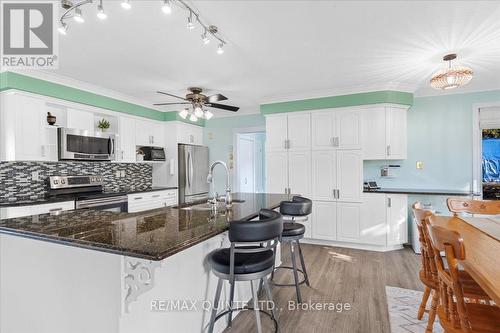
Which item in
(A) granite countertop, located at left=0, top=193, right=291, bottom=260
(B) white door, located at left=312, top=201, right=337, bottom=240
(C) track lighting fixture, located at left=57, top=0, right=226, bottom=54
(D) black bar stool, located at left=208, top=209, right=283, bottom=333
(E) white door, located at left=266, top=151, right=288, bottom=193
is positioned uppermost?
(C) track lighting fixture, located at left=57, top=0, right=226, bottom=54

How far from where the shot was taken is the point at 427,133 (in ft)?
13.9

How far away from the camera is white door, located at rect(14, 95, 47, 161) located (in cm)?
311

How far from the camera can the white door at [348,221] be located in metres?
4.10

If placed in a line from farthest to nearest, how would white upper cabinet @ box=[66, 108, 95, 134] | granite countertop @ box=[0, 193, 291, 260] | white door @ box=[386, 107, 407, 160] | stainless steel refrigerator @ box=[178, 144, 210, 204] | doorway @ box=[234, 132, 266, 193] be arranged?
doorway @ box=[234, 132, 266, 193]
stainless steel refrigerator @ box=[178, 144, 210, 204]
white door @ box=[386, 107, 407, 160]
white upper cabinet @ box=[66, 108, 95, 134]
granite countertop @ box=[0, 193, 291, 260]

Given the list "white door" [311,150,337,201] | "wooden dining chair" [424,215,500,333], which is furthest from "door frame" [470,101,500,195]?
"wooden dining chair" [424,215,500,333]

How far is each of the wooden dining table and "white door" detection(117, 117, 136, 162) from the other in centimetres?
452

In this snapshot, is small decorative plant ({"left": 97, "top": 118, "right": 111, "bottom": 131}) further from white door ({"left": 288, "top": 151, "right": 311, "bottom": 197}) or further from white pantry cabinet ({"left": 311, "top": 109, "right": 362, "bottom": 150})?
white pantry cabinet ({"left": 311, "top": 109, "right": 362, "bottom": 150})

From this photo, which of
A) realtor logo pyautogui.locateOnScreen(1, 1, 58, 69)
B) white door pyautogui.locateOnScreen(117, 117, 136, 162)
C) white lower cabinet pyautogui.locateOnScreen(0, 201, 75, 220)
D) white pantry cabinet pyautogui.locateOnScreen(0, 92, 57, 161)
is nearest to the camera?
realtor logo pyautogui.locateOnScreen(1, 1, 58, 69)

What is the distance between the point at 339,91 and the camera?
419 cm

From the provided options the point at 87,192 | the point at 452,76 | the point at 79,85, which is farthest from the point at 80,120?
the point at 452,76

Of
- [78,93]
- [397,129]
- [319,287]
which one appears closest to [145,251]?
[319,287]

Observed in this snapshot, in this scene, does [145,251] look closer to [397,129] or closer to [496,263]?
[496,263]

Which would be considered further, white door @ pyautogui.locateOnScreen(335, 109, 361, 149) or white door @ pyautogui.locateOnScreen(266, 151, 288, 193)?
white door @ pyautogui.locateOnScreen(266, 151, 288, 193)

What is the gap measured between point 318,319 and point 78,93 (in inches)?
167
